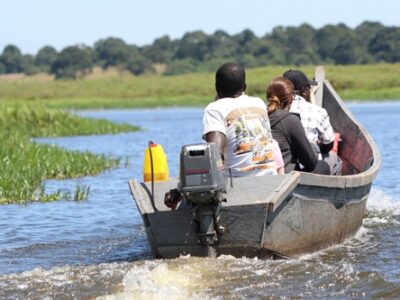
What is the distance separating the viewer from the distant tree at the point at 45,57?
5404 inches

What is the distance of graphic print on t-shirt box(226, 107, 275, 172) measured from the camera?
9.11 meters

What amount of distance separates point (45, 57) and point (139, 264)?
449ft

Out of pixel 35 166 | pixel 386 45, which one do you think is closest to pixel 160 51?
pixel 386 45

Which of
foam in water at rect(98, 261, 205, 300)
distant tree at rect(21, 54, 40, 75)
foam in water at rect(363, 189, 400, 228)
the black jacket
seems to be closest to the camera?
foam in water at rect(98, 261, 205, 300)

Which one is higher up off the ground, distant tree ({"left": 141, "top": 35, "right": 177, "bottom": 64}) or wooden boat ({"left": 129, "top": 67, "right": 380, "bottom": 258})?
wooden boat ({"left": 129, "top": 67, "right": 380, "bottom": 258})

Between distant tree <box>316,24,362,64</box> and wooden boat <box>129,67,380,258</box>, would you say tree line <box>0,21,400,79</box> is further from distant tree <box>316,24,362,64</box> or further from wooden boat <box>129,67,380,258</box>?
wooden boat <box>129,67,380,258</box>

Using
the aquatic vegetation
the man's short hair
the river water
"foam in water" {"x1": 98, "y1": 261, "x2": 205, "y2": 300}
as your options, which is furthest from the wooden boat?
the aquatic vegetation

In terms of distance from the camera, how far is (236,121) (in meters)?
9.11

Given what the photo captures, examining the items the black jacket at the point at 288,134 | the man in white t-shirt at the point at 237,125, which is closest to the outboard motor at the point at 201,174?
the man in white t-shirt at the point at 237,125

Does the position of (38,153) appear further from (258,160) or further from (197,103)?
(197,103)

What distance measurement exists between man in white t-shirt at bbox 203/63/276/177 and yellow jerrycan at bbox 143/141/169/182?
0.46m

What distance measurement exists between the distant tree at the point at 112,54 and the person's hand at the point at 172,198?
11949cm

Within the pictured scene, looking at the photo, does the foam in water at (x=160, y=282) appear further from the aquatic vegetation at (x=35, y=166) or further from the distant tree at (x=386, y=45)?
the distant tree at (x=386, y=45)

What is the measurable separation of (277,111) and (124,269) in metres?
2.12
